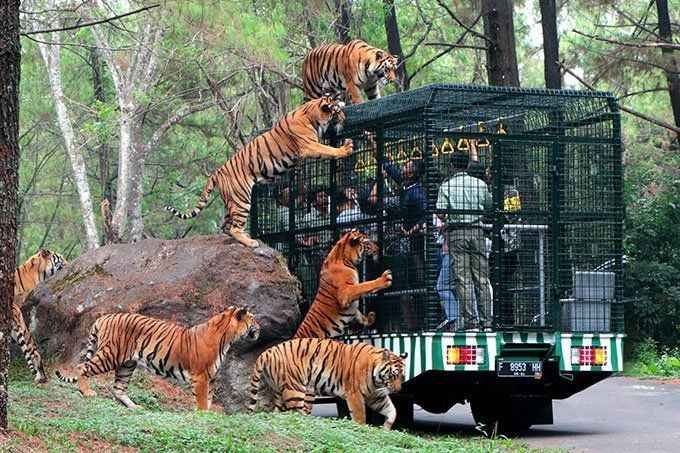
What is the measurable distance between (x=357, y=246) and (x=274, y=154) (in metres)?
1.86

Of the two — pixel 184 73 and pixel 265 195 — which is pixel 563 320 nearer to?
pixel 265 195

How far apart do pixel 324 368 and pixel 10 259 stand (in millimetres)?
4212

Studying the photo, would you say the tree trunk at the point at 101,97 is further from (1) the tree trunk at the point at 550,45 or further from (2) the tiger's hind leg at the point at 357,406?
(2) the tiger's hind leg at the point at 357,406

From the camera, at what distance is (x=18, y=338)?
1340 centimetres

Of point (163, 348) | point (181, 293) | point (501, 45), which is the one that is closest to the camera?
point (163, 348)

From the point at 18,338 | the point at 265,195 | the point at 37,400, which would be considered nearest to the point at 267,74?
the point at 265,195

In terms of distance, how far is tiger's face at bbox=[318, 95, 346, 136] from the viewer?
13305 millimetres

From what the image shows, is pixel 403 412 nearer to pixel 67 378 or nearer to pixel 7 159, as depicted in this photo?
pixel 67 378

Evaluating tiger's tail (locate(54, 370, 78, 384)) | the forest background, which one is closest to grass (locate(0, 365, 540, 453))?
tiger's tail (locate(54, 370, 78, 384))

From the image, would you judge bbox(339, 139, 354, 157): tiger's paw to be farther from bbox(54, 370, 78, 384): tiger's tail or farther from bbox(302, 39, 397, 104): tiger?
bbox(54, 370, 78, 384): tiger's tail

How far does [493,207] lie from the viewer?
11961 mm

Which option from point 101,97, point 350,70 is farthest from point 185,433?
point 101,97

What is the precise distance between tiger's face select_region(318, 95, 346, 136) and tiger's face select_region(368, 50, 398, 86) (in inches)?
40.0

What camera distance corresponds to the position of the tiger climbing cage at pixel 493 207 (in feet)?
38.8
